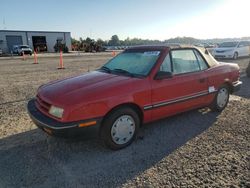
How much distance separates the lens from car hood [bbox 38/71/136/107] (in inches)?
126

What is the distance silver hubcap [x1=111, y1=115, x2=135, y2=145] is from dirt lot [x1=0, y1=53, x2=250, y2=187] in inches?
7.2

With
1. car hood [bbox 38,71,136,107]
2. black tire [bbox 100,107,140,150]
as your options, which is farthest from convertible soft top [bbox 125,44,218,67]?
black tire [bbox 100,107,140,150]

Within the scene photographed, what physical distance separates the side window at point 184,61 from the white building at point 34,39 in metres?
45.9

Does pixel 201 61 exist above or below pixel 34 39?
below

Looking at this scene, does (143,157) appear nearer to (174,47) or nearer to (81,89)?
(81,89)

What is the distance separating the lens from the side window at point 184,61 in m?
4.27

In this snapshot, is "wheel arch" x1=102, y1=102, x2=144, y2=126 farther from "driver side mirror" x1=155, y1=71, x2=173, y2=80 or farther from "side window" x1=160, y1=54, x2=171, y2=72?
"side window" x1=160, y1=54, x2=171, y2=72

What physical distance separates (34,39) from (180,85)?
50.0m

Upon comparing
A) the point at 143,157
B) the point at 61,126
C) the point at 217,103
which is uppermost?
the point at 61,126

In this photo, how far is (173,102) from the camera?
4.17 metres

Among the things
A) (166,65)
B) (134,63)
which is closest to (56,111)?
(134,63)

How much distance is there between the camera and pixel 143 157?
11.1 ft

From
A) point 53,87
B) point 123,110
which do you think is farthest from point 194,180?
point 53,87

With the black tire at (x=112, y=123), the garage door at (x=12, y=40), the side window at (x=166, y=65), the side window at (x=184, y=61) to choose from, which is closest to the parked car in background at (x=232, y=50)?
the side window at (x=184, y=61)
